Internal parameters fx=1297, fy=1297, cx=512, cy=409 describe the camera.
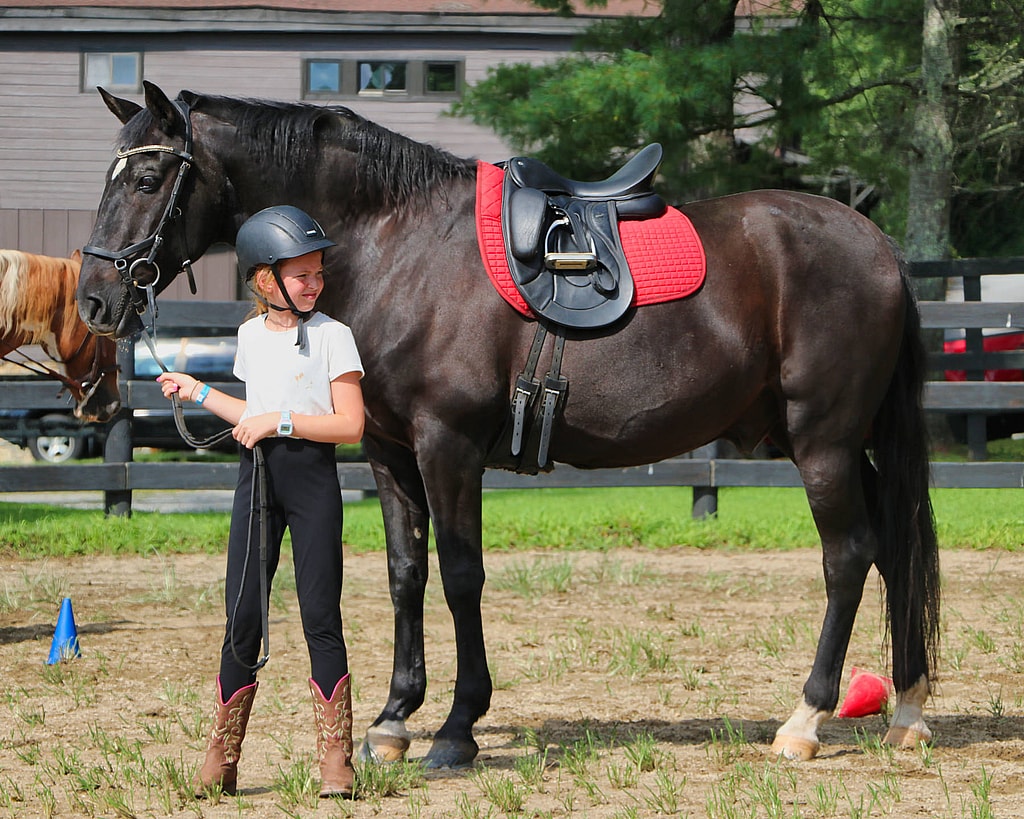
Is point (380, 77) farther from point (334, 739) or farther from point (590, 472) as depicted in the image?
point (334, 739)

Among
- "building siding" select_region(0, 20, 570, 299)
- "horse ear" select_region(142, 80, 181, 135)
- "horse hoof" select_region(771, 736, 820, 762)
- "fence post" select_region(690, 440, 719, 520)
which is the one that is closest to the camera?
"horse ear" select_region(142, 80, 181, 135)

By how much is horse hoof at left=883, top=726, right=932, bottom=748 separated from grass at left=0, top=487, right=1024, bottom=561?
461 centimetres

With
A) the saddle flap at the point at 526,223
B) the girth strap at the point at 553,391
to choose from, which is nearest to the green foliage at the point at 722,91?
the saddle flap at the point at 526,223

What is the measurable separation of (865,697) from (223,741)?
2504 mm

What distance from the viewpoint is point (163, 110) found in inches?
168

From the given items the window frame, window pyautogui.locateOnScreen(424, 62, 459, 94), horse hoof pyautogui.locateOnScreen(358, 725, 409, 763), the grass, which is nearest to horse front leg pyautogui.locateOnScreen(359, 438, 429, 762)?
horse hoof pyautogui.locateOnScreen(358, 725, 409, 763)

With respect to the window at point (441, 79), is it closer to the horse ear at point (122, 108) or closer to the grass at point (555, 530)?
the grass at point (555, 530)

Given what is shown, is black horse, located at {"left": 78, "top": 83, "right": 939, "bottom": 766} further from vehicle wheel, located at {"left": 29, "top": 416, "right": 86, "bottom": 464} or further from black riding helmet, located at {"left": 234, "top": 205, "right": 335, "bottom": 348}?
vehicle wheel, located at {"left": 29, "top": 416, "right": 86, "bottom": 464}

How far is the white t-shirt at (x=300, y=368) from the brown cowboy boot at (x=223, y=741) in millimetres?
850

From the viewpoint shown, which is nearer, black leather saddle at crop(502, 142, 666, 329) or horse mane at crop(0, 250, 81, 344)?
black leather saddle at crop(502, 142, 666, 329)

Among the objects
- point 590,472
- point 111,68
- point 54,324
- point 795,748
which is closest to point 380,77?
point 111,68

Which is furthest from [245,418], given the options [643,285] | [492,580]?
[492,580]

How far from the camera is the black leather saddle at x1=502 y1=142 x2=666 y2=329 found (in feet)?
14.3

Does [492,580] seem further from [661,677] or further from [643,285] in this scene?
[643,285]
